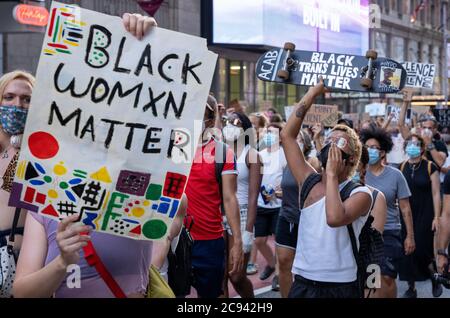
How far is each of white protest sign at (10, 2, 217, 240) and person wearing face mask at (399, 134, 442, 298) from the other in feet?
21.4

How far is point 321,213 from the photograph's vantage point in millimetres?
4816

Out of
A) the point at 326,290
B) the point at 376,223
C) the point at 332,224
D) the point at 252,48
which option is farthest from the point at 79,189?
the point at 252,48

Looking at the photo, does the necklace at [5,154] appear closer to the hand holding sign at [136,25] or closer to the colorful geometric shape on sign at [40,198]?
the colorful geometric shape on sign at [40,198]

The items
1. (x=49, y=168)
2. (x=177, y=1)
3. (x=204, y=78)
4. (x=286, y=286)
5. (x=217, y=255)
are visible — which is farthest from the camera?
(x=177, y=1)

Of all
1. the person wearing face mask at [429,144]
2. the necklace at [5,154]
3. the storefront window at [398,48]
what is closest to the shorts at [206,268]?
the necklace at [5,154]

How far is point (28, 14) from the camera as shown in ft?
46.5

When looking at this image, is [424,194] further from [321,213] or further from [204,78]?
[204,78]

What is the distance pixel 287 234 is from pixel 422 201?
245cm

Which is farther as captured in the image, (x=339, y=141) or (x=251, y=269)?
(x=251, y=269)

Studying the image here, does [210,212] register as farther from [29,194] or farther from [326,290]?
[29,194]

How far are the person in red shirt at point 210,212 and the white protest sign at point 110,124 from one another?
9.81 feet

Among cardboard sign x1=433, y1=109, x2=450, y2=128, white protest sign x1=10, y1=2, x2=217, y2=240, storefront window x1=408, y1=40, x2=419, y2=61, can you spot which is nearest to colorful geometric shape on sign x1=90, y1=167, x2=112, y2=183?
white protest sign x1=10, y1=2, x2=217, y2=240
